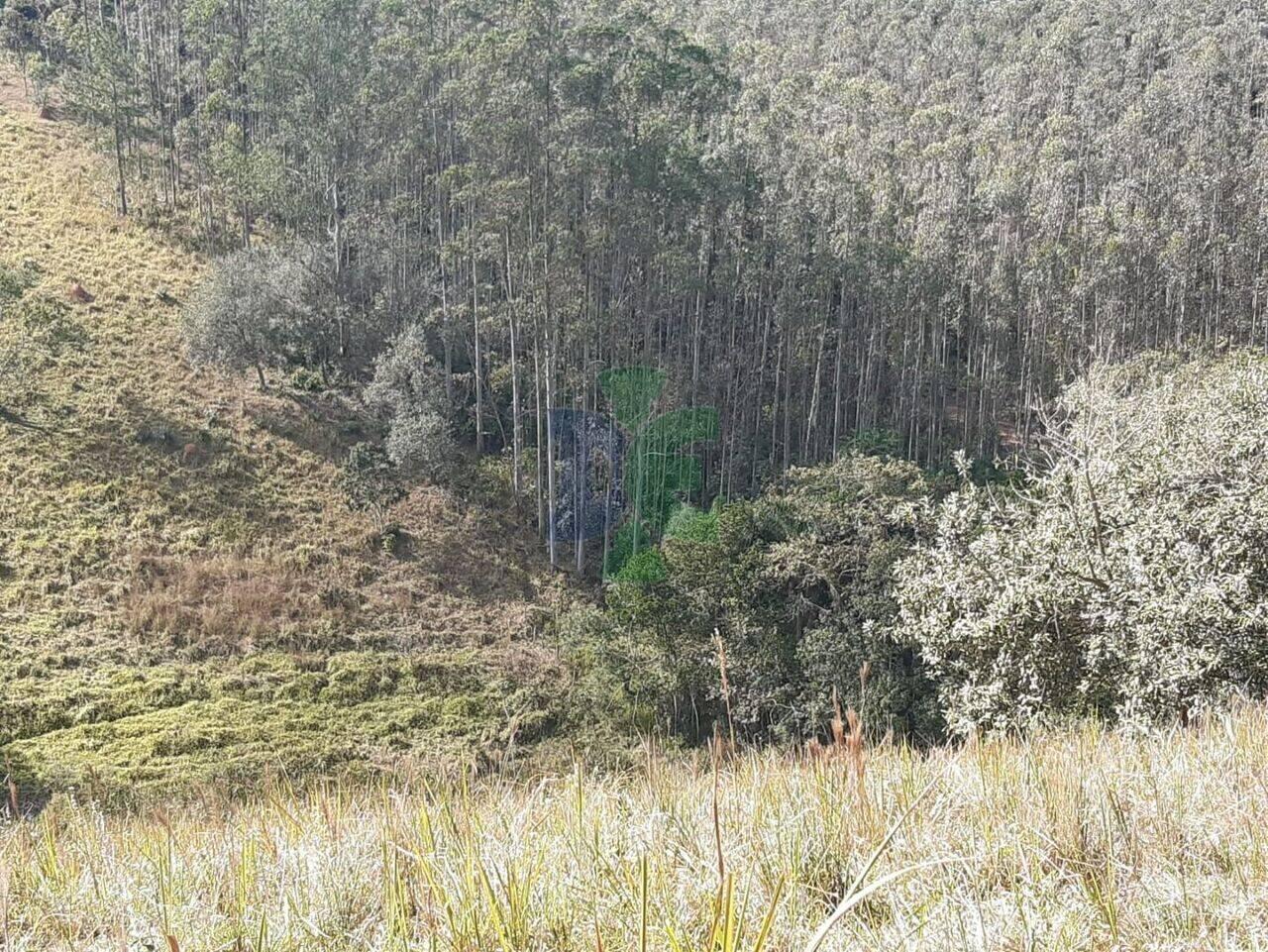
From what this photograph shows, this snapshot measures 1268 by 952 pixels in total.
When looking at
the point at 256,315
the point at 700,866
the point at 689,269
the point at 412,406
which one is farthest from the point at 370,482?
the point at 700,866

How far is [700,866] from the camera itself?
6.76 feet

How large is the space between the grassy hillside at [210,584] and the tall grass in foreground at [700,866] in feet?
37.2

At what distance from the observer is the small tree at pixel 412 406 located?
25.1 meters

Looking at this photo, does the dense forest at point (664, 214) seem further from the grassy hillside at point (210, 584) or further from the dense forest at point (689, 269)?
the grassy hillside at point (210, 584)

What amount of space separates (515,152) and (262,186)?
11380 millimetres

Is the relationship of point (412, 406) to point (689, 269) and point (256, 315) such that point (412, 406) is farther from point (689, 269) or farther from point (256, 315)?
point (689, 269)

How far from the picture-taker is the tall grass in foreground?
1.79 meters

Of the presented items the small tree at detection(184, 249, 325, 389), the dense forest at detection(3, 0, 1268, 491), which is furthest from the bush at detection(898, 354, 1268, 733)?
the small tree at detection(184, 249, 325, 389)

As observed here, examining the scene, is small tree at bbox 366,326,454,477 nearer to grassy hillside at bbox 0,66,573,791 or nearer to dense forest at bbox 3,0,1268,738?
dense forest at bbox 3,0,1268,738

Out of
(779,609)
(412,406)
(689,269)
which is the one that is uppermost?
(689,269)

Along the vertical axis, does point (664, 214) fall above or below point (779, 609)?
above

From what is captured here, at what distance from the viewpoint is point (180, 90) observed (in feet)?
136

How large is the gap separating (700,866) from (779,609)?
1497cm

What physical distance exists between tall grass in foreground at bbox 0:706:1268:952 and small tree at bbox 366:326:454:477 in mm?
22652
